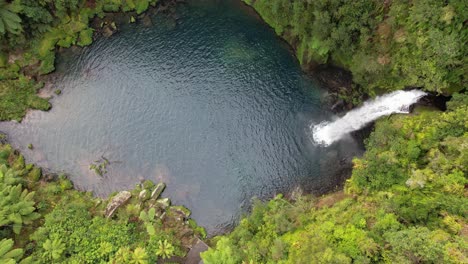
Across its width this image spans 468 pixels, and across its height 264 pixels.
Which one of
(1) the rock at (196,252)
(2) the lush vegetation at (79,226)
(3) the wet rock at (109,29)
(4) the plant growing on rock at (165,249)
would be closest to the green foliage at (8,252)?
(2) the lush vegetation at (79,226)

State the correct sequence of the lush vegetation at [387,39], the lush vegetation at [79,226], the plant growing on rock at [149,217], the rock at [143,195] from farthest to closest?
the rock at [143,195] < the plant growing on rock at [149,217] < the lush vegetation at [79,226] < the lush vegetation at [387,39]

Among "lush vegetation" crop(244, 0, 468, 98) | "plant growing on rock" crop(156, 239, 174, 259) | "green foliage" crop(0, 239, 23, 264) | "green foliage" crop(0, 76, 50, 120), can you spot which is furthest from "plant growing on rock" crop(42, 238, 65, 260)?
"lush vegetation" crop(244, 0, 468, 98)

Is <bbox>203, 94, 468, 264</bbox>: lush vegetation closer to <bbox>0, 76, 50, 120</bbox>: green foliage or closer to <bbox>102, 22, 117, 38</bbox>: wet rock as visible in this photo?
<bbox>0, 76, 50, 120</bbox>: green foliage

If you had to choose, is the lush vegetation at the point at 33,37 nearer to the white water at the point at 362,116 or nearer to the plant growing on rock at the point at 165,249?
the plant growing on rock at the point at 165,249

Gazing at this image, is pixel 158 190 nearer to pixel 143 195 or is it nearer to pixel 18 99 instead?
pixel 143 195

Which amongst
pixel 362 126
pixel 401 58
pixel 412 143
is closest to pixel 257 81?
pixel 362 126

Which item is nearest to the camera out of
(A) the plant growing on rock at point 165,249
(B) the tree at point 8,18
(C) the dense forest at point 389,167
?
(C) the dense forest at point 389,167

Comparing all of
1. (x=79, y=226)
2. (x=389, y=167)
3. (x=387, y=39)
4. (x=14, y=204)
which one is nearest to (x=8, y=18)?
(x=14, y=204)

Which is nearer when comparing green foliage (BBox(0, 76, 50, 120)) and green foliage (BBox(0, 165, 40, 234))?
green foliage (BBox(0, 165, 40, 234))
